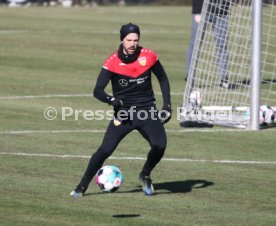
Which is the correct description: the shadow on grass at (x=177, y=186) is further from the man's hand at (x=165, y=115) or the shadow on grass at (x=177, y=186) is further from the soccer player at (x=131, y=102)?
the man's hand at (x=165, y=115)

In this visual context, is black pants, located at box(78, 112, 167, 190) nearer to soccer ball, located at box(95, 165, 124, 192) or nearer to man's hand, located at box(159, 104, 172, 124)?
man's hand, located at box(159, 104, 172, 124)

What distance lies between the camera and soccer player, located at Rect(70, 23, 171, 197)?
457 inches

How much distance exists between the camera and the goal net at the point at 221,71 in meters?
17.7

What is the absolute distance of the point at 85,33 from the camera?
113 ft

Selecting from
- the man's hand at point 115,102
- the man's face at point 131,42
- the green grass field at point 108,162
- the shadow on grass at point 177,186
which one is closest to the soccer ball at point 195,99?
the green grass field at point 108,162

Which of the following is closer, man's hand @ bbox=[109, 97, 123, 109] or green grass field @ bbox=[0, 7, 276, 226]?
green grass field @ bbox=[0, 7, 276, 226]

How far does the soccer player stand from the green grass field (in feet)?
1.69

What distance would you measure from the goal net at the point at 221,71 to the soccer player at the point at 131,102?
5512 mm

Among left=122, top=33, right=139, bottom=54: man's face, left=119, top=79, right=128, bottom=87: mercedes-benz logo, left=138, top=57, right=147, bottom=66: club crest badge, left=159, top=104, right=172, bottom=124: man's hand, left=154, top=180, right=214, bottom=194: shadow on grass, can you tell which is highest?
left=122, top=33, right=139, bottom=54: man's face

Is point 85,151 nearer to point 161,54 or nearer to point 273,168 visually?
point 273,168

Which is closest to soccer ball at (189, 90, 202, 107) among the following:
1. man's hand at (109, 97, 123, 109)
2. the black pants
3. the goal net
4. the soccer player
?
the goal net

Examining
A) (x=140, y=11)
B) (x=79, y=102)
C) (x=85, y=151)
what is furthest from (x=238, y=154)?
(x=140, y=11)

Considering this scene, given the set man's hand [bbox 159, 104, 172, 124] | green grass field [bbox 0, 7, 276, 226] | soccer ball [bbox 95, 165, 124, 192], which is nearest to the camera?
green grass field [bbox 0, 7, 276, 226]

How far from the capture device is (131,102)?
38.6ft
